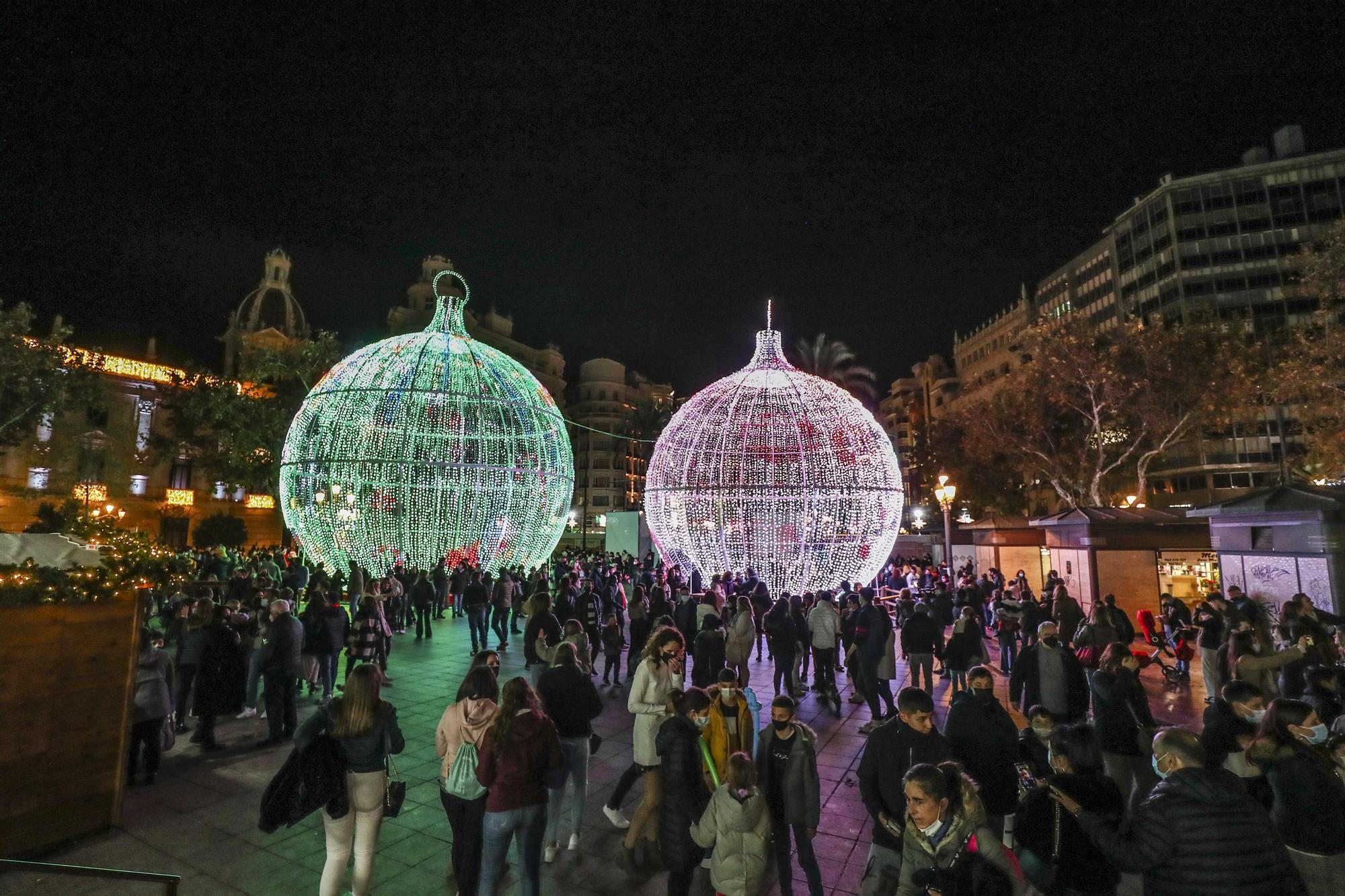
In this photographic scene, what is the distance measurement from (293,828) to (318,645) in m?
3.47

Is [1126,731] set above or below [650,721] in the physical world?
below

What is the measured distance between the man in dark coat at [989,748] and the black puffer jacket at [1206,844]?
1.26 m

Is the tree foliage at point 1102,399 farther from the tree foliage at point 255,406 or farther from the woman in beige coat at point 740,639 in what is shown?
the tree foliage at point 255,406

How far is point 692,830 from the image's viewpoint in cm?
359

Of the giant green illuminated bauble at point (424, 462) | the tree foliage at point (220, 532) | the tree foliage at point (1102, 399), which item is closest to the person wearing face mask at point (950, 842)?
the giant green illuminated bauble at point (424, 462)

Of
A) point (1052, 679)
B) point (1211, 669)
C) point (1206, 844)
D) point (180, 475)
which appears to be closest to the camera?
point (1206, 844)

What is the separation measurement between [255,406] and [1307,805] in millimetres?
33949

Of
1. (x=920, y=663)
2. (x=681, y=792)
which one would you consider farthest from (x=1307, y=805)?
(x=920, y=663)

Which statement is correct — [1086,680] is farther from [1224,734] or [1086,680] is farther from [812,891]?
[812,891]

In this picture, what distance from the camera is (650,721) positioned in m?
4.88

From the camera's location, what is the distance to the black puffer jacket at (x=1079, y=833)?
10.4ft

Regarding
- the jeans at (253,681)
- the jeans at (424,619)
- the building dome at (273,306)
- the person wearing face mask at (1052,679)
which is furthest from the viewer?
the building dome at (273,306)

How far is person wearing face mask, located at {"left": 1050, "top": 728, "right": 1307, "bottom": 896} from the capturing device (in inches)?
104

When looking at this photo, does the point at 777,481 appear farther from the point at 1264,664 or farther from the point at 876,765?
the point at 876,765
